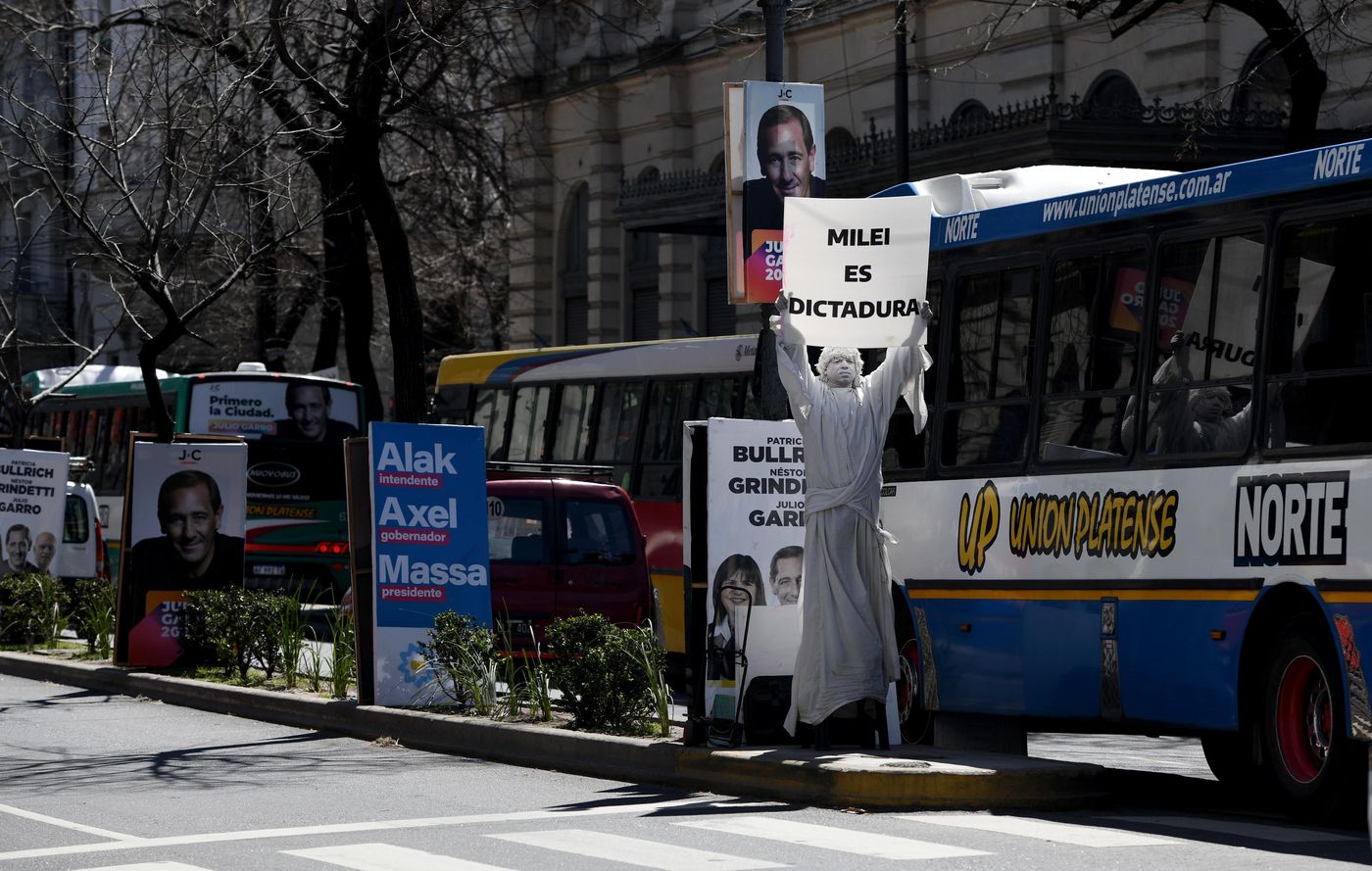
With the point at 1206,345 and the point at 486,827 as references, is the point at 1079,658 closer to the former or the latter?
the point at 1206,345

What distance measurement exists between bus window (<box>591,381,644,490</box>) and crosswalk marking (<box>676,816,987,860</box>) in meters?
12.7

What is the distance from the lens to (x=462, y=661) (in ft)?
47.6

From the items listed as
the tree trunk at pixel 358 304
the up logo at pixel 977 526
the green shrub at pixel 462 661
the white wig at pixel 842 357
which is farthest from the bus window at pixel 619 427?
the white wig at pixel 842 357

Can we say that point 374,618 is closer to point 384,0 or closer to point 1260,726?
point 1260,726

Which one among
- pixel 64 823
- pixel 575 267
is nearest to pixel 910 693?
pixel 64 823

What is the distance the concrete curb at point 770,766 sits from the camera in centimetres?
1048

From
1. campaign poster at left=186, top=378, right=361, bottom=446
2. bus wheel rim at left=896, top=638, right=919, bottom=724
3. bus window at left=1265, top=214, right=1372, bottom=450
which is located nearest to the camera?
bus window at left=1265, top=214, right=1372, bottom=450

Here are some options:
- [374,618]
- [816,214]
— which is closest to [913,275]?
[816,214]

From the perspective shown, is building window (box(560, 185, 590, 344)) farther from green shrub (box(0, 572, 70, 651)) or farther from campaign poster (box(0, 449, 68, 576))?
green shrub (box(0, 572, 70, 651))

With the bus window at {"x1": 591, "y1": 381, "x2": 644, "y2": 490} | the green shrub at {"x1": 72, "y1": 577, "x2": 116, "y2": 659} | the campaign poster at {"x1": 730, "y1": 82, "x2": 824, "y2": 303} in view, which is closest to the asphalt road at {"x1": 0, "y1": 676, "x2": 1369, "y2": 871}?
the campaign poster at {"x1": 730, "y1": 82, "x2": 824, "y2": 303}

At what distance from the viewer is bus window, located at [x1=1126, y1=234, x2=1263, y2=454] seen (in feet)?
35.7

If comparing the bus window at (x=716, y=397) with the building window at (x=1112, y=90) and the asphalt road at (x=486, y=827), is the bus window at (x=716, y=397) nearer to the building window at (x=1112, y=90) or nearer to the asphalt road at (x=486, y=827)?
the building window at (x=1112, y=90)

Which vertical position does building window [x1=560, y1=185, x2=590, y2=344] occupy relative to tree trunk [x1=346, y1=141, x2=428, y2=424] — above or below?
above

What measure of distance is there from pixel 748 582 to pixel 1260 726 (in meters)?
2.96
